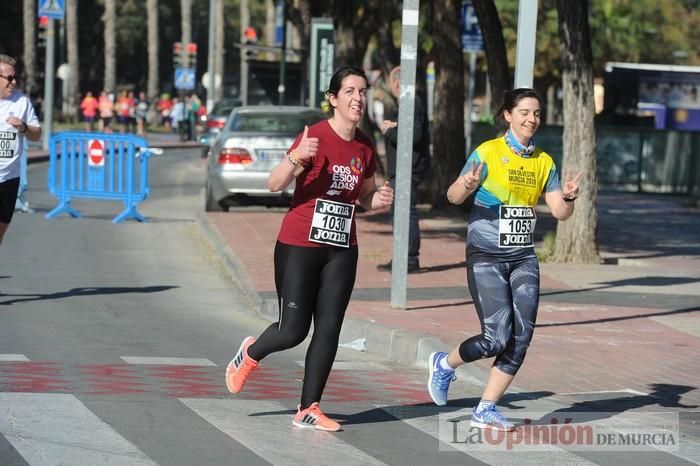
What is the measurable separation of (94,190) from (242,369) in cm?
1339

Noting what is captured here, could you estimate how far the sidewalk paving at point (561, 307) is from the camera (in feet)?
31.6

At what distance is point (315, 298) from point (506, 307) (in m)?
1.02

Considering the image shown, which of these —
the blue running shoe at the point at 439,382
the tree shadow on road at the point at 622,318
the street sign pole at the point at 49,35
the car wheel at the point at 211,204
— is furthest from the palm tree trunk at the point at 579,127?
the street sign pole at the point at 49,35

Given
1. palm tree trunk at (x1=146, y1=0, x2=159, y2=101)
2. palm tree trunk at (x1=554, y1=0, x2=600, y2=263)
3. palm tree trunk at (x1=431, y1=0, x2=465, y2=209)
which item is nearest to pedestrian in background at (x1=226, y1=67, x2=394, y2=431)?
palm tree trunk at (x1=554, y1=0, x2=600, y2=263)

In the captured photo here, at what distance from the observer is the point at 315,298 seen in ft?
24.3

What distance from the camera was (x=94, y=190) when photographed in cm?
2058

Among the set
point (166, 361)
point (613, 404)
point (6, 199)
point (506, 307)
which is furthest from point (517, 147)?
point (6, 199)

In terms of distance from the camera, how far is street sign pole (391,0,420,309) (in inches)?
463

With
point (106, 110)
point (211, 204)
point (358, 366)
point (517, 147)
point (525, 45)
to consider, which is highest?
point (525, 45)

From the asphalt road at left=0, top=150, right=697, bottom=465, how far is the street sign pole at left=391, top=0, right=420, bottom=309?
1.31 meters

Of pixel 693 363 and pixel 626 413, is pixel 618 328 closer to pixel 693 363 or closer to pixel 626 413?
pixel 693 363

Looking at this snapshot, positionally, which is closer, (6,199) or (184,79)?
(6,199)

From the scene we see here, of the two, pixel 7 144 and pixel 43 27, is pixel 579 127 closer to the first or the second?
pixel 7 144

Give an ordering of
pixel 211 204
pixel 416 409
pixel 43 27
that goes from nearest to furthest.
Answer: pixel 416 409 → pixel 211 204 → pixel 43 27
